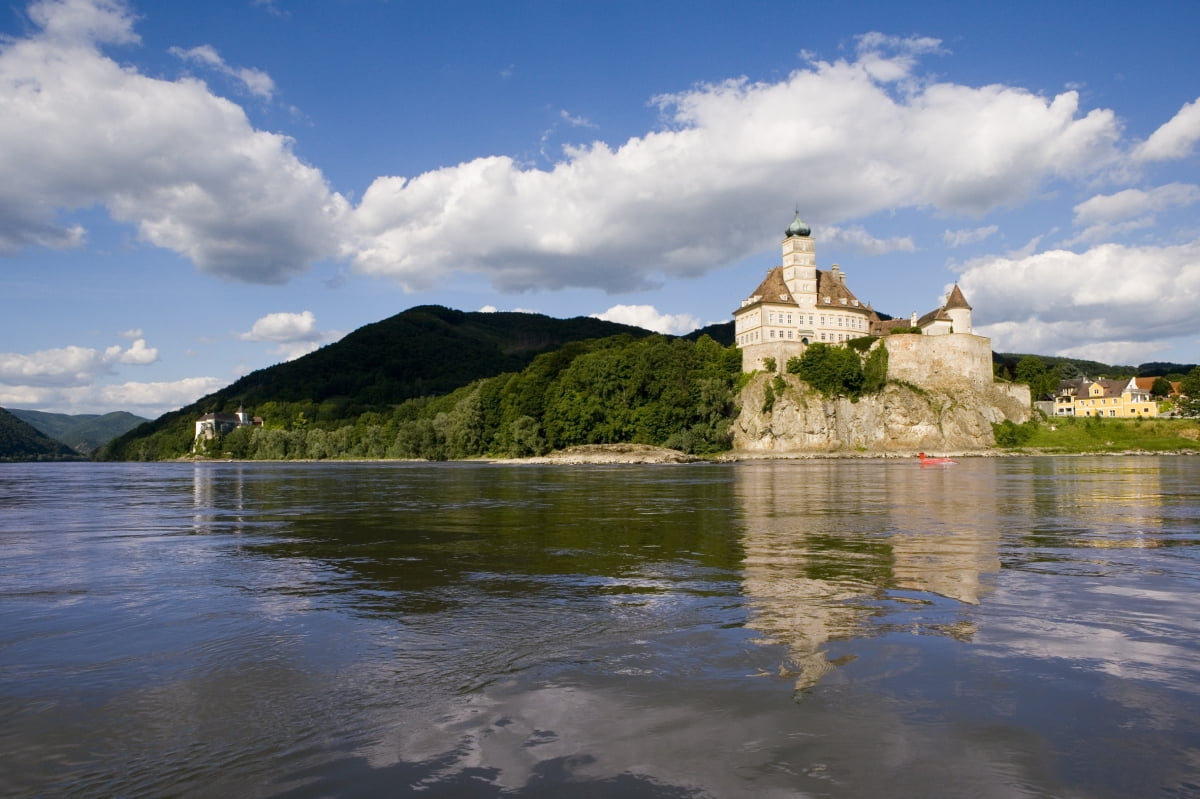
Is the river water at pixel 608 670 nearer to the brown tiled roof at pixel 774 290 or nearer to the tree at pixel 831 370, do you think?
the tree at pixel 831 370

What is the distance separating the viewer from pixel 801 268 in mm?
128000

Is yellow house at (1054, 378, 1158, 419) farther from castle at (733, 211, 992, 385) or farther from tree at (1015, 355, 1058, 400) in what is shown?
castle at (733, 211, 992, 385)

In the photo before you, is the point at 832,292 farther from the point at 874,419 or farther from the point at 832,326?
the point at 874,419

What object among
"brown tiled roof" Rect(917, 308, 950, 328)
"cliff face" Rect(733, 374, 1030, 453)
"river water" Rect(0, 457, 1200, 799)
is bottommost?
"river water" Rect(0, 457, 1200, 799)

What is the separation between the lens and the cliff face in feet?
358

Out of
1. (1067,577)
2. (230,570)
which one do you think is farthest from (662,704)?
(230,570)

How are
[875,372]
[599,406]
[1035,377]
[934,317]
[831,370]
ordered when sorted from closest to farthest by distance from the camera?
[875,372] < [831,370] < [599,406] < [934,317] < [1035,377]

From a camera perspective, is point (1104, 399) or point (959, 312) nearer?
point (959, 312)

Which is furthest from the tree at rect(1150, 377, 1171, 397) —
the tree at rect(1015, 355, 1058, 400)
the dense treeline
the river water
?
the river water

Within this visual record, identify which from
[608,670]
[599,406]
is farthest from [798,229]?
[608,670]

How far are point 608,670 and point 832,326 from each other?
129 metres

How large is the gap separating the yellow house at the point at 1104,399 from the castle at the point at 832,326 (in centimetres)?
3781

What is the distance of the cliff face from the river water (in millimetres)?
94833

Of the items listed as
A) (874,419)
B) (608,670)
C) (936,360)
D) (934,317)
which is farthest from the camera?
(934,317)
